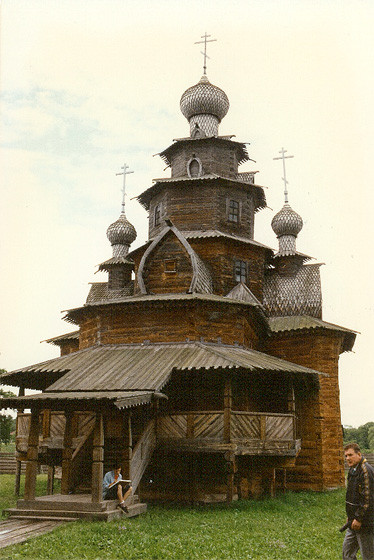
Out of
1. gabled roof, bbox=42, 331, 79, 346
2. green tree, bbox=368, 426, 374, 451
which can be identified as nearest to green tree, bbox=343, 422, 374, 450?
green tree, bbox=368, 426, 374, 451

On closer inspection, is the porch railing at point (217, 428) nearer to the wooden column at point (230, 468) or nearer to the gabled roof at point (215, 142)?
the wooden column at point (230, 468)

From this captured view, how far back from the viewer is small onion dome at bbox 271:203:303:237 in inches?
959

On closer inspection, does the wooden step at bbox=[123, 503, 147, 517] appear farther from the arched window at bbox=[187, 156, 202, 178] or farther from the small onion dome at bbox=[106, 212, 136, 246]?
the small onion dome at bbox=[106, 212, 136, 246]

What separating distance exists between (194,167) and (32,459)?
1351 cm

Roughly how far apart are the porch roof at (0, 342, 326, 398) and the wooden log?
6.35 ft

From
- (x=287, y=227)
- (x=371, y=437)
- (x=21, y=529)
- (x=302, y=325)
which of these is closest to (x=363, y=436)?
(x=371, y=437)

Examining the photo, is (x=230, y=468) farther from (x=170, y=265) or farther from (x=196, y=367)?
(x=170, y=265)

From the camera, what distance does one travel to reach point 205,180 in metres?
20.3

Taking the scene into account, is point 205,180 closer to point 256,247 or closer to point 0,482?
point 256,247

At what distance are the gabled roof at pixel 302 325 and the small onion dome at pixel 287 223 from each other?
4983mm

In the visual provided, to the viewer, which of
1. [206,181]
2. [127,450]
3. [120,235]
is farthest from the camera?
[120,235]

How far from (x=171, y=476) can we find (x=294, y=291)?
979cm

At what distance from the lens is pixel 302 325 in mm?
19562

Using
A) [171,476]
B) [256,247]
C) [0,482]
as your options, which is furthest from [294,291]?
[0,482]
